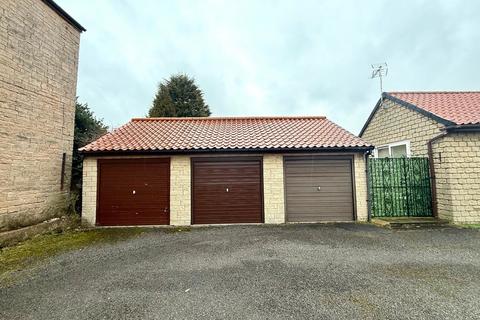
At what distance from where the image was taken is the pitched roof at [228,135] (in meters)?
7.99

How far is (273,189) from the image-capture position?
8109mm

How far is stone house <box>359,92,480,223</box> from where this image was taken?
7.28 metres

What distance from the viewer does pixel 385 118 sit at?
11273 millimetres

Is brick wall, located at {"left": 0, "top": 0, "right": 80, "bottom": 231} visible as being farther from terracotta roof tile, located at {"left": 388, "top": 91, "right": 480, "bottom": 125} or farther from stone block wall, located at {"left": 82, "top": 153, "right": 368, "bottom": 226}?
terracotta roof tile, located at {"left": 388, "top": 91, "right": 480, "bottom": 125}

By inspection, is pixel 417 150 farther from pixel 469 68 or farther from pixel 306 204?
pixel 469 68

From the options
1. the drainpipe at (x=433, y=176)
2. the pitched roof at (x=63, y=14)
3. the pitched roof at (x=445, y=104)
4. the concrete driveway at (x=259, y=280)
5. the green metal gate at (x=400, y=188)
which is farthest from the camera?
the green metal gate at (x=400, y=188)

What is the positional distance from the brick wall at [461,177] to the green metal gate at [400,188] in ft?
2.32

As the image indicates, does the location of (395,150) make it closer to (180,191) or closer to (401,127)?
(401,127)

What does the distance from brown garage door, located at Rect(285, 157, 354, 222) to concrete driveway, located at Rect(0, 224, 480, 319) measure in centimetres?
209

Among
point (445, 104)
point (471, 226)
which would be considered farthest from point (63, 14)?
point (471, 226)

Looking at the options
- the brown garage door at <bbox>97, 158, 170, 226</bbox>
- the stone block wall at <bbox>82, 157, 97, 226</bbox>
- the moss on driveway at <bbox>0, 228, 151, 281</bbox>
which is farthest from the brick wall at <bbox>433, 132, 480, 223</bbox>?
the stone block wall at <bbox>82, 157, 97, 226</bbox>

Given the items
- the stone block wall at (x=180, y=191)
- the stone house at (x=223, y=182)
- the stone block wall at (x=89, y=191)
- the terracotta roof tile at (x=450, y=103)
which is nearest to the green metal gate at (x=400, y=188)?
the stone house at (x=223, y=182)

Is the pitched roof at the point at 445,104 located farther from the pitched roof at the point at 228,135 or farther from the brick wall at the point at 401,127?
the pitched roof at the point at 228,135

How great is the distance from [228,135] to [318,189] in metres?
4.12
